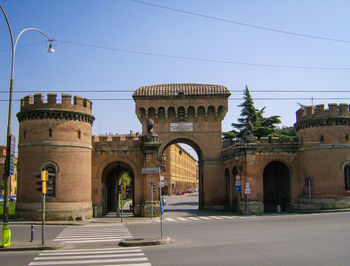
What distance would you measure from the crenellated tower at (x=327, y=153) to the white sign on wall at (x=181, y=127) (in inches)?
440

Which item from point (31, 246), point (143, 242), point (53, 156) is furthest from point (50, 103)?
point (143, 242)

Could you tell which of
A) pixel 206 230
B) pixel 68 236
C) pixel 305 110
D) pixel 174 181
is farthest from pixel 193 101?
pixel 174 181

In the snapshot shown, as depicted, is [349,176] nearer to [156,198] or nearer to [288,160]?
[288,160]

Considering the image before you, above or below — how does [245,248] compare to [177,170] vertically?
below

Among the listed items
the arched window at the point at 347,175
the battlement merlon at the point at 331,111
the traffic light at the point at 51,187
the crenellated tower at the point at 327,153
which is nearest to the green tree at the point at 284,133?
the crenellated tower at the point at 327,153

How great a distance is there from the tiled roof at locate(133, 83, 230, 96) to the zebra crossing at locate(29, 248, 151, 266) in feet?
77.8

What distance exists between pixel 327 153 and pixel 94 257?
943 inches

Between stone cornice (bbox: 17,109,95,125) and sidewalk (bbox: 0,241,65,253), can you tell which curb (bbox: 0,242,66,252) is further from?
stone cornice (bbox: 17,109,95,125)

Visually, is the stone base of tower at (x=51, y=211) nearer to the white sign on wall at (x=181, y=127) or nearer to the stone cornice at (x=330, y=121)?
the white sign on wall at (x=181, y=127)

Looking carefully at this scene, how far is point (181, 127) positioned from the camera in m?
36.2

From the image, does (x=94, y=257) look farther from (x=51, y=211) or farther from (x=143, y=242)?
(x=51, y=211)

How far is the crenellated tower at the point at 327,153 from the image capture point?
2947cm

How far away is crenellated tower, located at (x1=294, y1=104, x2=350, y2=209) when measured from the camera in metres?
29.5

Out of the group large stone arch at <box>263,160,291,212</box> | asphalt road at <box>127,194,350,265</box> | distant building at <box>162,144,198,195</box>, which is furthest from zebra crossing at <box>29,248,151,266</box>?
distant building at <box>162,144,198,195</box>
